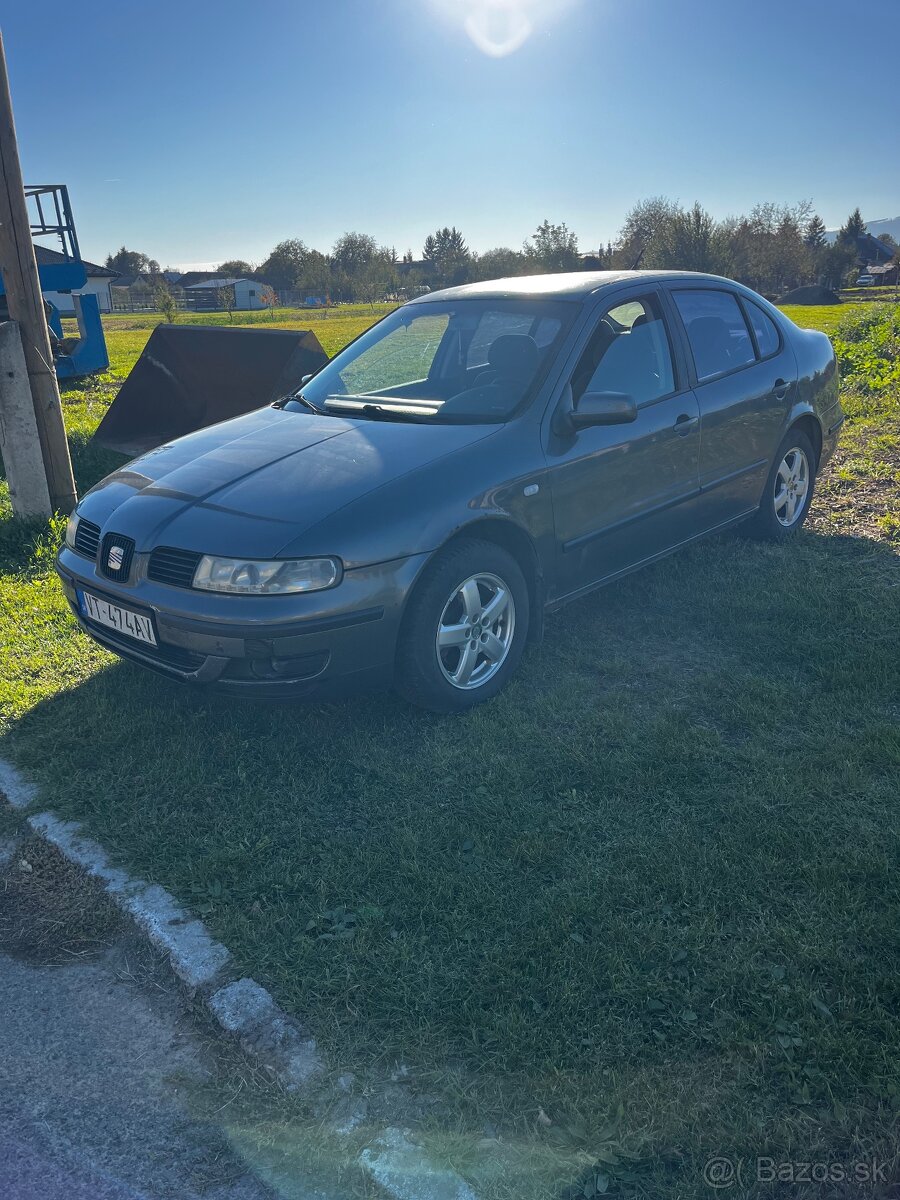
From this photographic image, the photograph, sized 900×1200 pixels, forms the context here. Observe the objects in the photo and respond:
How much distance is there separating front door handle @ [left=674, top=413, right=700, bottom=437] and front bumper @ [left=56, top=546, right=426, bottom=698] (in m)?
1.87

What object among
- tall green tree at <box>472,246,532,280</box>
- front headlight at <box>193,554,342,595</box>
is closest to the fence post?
front headlight at <box>193,554,342,595</box>

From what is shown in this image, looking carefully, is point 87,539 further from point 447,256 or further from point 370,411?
point 447,256

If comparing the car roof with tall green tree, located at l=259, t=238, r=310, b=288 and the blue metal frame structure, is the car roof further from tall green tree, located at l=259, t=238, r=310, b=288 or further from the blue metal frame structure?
tall green tree, located at l=259, t=238, r=310, b=288

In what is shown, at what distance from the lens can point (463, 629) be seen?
3.90m

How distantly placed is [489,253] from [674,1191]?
234 feet

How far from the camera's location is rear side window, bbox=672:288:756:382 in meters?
5.10

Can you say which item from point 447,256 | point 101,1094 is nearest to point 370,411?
point 101,1094

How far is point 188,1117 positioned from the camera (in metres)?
2.25

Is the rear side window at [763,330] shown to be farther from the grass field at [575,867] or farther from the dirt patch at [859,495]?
the grass field at [575,867]

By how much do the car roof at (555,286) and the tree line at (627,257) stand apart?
92.6 ft

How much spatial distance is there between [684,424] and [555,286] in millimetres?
955

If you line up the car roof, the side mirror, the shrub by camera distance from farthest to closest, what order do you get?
the shrub, the car roof, the side mirror

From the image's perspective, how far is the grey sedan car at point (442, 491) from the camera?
350cm

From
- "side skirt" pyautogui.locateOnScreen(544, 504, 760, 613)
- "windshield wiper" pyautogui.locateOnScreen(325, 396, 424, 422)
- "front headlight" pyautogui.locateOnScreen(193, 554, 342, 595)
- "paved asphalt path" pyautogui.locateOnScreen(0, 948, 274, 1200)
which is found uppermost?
"windshield wiper" pyautogui.locateOnScreen(325, 396, 424, 422)
